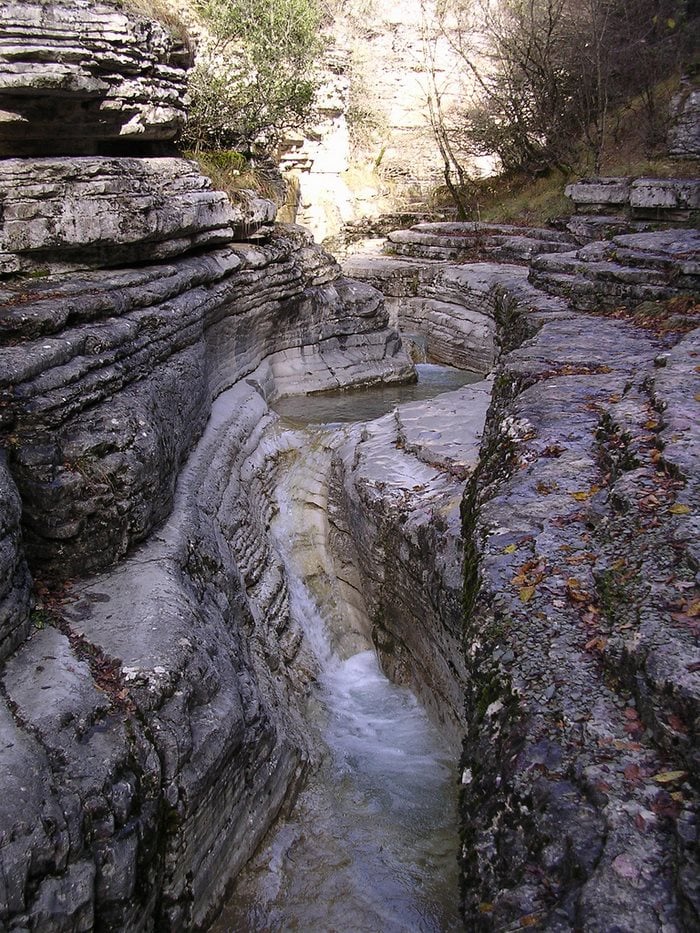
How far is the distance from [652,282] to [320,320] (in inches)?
222

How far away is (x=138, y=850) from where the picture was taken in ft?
13.7

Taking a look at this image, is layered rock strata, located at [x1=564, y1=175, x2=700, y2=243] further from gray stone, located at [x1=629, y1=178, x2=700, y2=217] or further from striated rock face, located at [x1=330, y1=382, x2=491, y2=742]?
striated rock face, located at [x1=330, y1=382, x2=491, y2=742]

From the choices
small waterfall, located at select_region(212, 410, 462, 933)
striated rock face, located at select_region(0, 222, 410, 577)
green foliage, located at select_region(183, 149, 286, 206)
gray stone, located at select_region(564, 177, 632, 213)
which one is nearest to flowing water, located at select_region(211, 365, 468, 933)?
small waterfall, located at select_region(212, 410, 462, 933)

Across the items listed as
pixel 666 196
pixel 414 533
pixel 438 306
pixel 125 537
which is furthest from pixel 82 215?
pixel 666 196

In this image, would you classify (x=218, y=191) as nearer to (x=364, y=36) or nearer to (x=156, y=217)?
(x=156, y=217)

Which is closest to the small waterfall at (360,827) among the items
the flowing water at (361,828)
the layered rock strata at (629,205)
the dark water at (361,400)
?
the flowing water at (361,828)

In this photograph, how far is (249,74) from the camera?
14023mm

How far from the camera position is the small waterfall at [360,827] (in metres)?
5.05

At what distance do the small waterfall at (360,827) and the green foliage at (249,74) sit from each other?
857 centimetres

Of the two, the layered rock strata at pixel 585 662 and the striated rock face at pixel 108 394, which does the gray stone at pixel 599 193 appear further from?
the layered rock strata at pixel 585 662

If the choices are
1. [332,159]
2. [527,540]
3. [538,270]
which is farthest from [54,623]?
[332,159]

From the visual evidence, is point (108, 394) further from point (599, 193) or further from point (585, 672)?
point (599, 193)

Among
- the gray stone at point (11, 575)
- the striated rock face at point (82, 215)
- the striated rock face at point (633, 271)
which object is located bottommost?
the gray stone at point (11, 575)

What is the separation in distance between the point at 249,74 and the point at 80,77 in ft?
23.0
